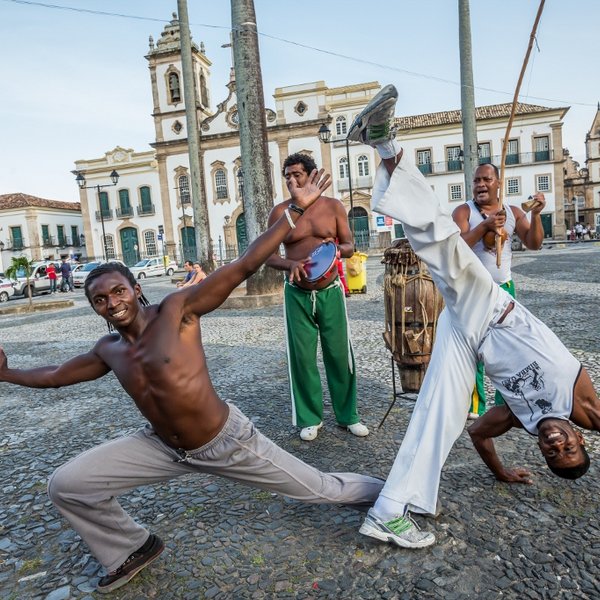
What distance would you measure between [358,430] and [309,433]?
35 centimetres

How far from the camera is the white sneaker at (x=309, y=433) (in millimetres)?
3904

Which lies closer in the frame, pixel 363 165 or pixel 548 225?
pixel 363 165

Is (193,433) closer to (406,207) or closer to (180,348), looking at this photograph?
(180,348)

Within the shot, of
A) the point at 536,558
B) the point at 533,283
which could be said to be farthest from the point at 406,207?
the point at 533,283

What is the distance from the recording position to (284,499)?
10.3 feet

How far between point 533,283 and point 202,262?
9404 millimetres

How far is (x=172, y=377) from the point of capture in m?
2.37

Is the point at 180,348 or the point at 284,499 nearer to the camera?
the point at 180,348

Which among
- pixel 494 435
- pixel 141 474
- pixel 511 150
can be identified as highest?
pixel 511 150

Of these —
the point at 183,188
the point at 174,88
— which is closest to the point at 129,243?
the point at 183,188

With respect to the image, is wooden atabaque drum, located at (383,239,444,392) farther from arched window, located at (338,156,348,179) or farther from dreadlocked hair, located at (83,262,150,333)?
arched window, located at (338,156,348,179)

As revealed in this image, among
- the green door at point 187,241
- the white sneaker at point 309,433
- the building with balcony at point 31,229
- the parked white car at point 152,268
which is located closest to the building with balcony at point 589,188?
the green door at point 187,241

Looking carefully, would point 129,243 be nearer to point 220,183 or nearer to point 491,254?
point 220,183

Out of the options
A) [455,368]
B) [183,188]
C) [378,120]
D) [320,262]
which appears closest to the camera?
[378,120]
